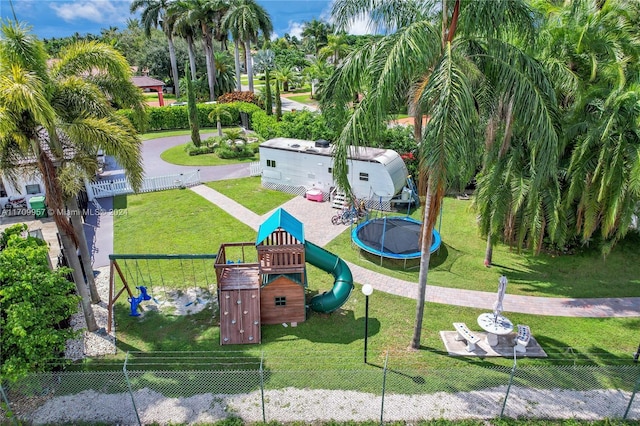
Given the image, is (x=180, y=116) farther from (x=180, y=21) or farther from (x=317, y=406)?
(x=317, y=406)

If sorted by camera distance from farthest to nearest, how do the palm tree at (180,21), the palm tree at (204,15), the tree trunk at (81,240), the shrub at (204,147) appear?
the palm tree at (180,21) → the palm tree at (204,15) → the shrub at (204,147) → the tree trunk at (81,240)

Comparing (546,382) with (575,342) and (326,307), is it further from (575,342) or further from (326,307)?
(326,307)

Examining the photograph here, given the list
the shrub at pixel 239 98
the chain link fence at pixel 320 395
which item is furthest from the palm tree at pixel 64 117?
the shrub at pixel 239 98

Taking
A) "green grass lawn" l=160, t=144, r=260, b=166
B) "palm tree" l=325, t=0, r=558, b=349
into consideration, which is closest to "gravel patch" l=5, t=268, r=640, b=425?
"palm tree" l=325, t=0, r=558, b=349

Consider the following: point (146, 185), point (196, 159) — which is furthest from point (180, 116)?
point (146, 185)

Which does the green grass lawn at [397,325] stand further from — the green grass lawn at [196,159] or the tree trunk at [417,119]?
the green grass lawn at [196,159]

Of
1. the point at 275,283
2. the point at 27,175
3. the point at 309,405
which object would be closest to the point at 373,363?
the point at 309,405
